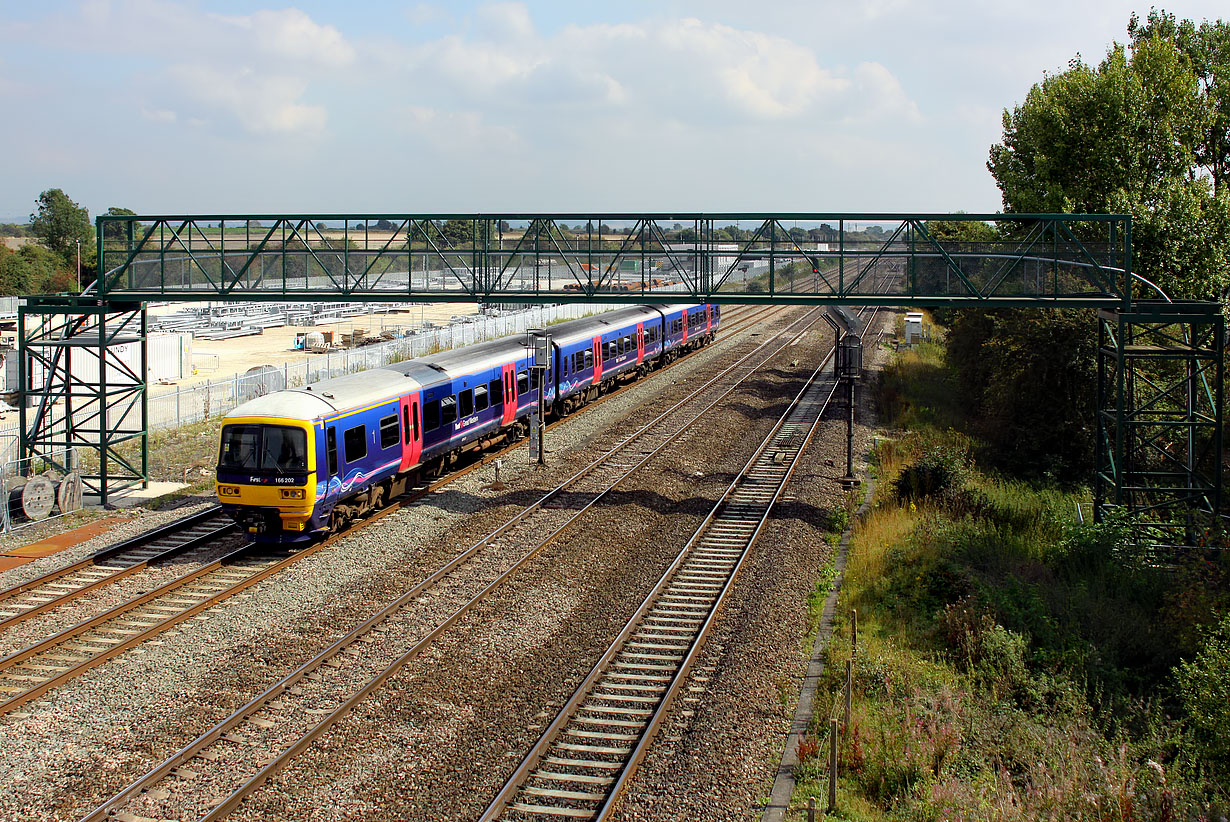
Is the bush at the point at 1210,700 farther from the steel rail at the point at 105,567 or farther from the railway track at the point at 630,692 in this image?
the steel rail at the point at 105,567

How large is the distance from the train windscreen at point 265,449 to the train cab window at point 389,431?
248 cm

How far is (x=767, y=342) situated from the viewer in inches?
2142

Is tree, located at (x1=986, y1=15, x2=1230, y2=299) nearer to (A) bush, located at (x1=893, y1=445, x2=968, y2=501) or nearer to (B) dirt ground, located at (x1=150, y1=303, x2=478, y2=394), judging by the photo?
(A) bush, located at (x1=893, y1=445, x2=968, y2=501)

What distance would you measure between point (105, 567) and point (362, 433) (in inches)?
192

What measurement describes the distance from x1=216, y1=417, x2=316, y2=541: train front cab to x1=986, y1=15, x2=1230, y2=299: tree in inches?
822

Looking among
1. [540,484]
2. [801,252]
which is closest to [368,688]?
[540,484]

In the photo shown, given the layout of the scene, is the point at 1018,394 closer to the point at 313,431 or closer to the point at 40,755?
the point at 313,431

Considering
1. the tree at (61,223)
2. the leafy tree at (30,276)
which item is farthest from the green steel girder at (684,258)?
the tree at (61,223)

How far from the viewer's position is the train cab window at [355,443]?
58.1ft

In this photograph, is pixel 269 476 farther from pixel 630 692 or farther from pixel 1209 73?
pixel 1209 73

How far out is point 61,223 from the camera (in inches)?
4210

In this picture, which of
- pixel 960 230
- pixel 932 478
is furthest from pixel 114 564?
pixel 960 230

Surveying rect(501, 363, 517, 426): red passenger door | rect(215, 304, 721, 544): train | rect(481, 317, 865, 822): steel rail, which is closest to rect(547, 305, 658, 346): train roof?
rect(215, 304, 721, 544): train

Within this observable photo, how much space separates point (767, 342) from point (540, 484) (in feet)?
112
